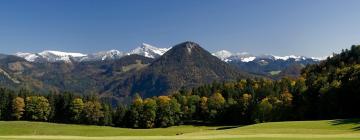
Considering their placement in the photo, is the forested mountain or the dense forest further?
the dense forest

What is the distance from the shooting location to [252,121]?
16250 centimetres

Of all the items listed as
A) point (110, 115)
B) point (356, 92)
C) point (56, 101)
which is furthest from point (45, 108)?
point (356, 92)

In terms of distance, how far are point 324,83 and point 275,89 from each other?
5757 centimetres

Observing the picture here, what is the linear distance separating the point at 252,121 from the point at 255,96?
98.5 feet

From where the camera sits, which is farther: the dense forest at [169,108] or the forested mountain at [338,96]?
the dense forest at [169,108]

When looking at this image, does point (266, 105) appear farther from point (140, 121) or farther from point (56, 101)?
point (56, 101)

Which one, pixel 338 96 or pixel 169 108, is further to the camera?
pixel 169 108

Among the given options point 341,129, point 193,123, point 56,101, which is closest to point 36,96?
point 56,101

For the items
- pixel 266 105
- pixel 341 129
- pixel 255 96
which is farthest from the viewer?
pixel 255 96

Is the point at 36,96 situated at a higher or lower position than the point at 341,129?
higher

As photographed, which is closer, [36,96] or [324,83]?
[324,83]

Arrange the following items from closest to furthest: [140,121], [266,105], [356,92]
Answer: [356,92] → [266,105] → [140,121]

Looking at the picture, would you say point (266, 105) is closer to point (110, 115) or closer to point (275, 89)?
point (275, 89)

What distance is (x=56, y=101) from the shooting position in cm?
19388
